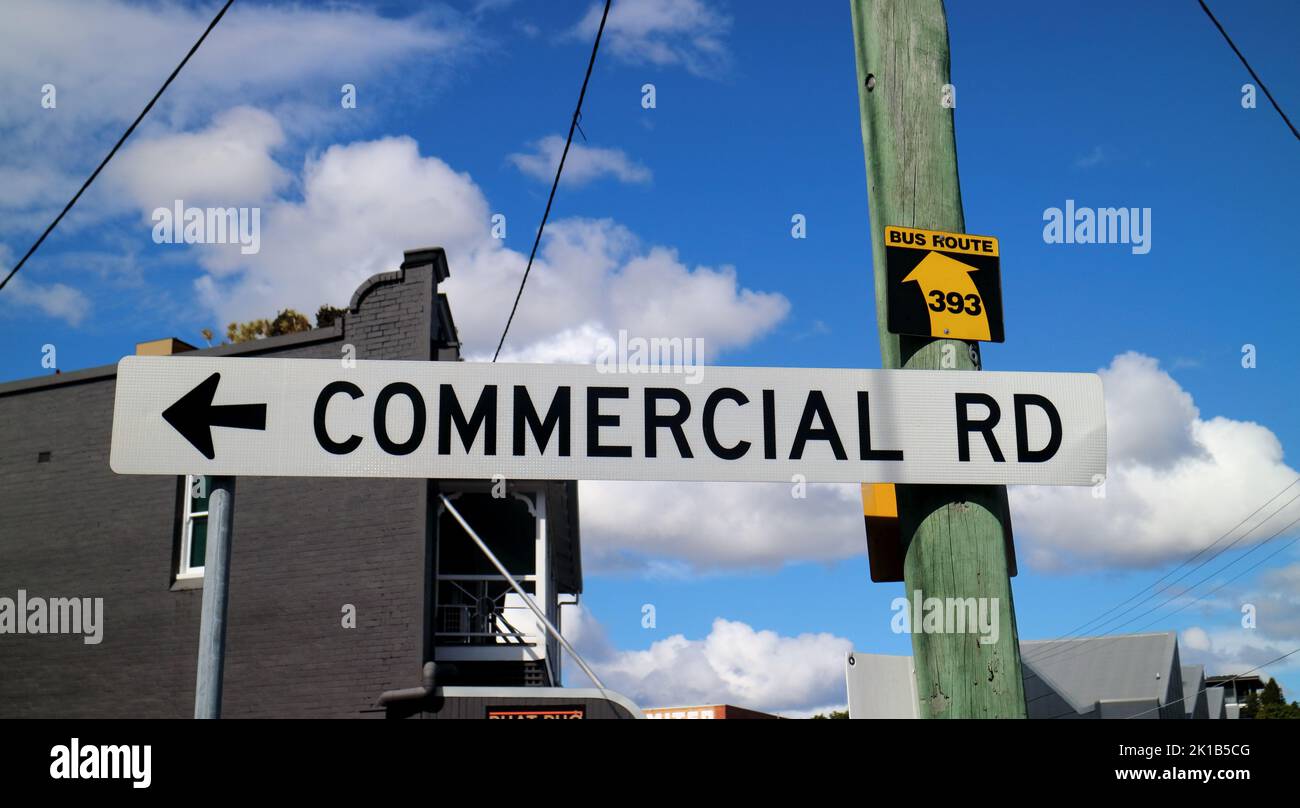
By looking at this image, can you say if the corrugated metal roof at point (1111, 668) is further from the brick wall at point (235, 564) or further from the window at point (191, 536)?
the window at point (191, 536)

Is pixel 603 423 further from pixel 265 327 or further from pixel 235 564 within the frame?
pixel 265 327

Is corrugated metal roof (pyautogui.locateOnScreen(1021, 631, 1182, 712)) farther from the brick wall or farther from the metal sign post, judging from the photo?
the metal sign post

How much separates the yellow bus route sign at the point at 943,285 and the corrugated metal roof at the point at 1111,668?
79.2 feet

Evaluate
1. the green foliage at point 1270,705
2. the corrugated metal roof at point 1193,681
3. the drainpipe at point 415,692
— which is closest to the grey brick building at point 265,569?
the drainpipe at point 415,692

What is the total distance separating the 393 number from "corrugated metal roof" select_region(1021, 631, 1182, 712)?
24177mm

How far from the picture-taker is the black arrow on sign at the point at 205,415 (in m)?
2.91

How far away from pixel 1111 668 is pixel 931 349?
2605 centimetres

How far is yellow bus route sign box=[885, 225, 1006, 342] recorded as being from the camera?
9.83 feet

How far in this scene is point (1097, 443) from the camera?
2986 mm

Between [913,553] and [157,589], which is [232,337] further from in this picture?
[913,553]

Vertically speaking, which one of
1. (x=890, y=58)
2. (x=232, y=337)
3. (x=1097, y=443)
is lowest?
(x=1097, y=443)
